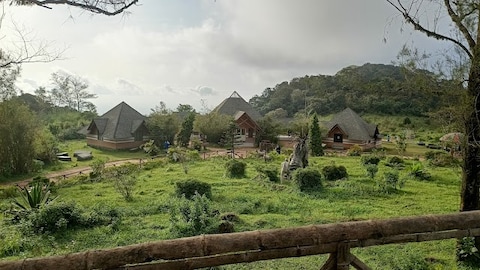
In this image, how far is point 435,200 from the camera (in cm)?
1116

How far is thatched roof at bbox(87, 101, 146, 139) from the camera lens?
28.3 metres

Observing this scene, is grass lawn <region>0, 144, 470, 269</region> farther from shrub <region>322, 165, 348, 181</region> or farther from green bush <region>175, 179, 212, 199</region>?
shrub <region>322, 165, 348, 181</region>

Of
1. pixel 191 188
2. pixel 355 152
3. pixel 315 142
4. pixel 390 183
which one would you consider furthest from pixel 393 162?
pixel 191 188

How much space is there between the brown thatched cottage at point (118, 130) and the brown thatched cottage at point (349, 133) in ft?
53.9

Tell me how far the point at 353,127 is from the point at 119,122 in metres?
20.2

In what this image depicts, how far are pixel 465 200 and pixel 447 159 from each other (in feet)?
49.9

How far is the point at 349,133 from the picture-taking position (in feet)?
96.9

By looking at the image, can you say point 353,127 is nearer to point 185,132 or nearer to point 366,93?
point 185,132

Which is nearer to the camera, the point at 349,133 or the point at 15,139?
the point at 15,139

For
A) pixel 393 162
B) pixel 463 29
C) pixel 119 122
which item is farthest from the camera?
pixel 119 122

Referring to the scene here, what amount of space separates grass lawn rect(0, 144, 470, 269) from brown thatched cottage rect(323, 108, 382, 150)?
38.4 ft

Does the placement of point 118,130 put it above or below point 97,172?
above

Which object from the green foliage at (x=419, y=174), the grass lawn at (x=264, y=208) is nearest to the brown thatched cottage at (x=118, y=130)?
the grass lawn at (x=264, y=208)

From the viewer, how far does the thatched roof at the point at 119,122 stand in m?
28.3
